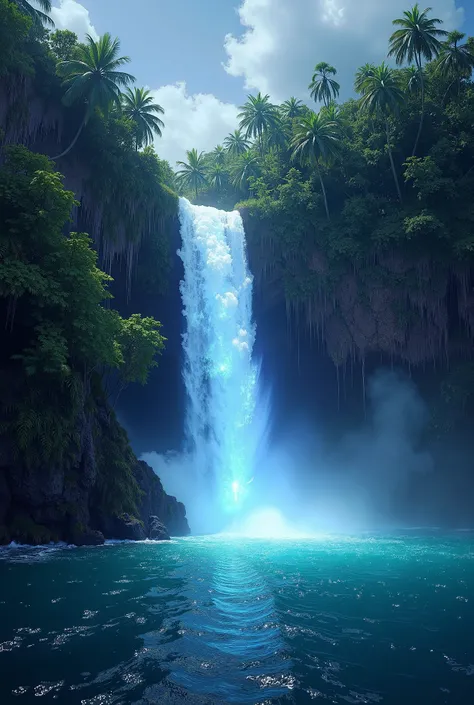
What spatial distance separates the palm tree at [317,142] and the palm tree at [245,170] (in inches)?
409

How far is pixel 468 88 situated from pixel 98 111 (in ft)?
84.5

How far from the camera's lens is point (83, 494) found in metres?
16.5

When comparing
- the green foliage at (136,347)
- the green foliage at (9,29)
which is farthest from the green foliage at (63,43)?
the green foliage at (136,347)

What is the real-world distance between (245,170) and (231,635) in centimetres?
4395

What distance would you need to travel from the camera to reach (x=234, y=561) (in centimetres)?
1233

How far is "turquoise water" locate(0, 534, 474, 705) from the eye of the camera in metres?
3.95

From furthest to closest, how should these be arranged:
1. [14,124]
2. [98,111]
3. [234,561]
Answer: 1. [98,111]
2. [14,124]
3. [234,561]

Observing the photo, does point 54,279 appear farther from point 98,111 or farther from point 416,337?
point 416,337

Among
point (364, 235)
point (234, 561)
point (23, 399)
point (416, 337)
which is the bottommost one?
point (234, 561)

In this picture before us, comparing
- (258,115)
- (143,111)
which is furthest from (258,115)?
(143,111)

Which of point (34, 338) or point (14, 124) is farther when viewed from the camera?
point (14, 124)

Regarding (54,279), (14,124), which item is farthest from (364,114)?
(54,279)

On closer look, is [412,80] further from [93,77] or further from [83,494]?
[83,494]

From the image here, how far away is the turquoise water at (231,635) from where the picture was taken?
13.0 ft
